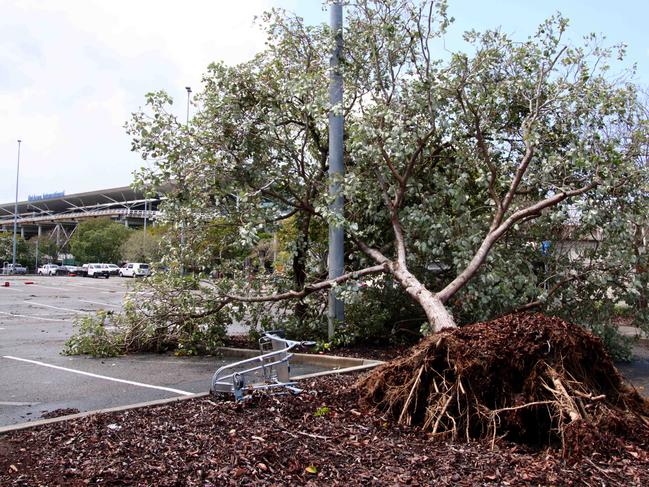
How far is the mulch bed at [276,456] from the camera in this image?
13.5 feet

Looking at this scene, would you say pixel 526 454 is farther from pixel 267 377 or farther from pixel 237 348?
pixel 237 348

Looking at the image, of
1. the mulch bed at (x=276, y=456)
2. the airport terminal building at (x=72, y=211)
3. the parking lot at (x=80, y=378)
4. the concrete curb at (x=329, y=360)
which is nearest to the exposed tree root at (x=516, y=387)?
the mulch bed at (x=276, y=456)

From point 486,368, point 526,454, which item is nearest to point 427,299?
point 486,368

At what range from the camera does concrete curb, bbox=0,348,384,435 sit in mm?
5438

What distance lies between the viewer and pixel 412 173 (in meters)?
10.2

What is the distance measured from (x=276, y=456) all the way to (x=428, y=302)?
12.9 ft

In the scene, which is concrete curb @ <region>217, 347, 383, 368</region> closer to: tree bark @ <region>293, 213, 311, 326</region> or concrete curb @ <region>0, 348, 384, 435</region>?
concrete curb @ <region>0, 348, 384, 435</region>

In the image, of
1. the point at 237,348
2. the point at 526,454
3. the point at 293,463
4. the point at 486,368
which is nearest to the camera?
the point at 293,463

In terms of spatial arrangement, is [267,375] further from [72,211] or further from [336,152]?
[72,211]

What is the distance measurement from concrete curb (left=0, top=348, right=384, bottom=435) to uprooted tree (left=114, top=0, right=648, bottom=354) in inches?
35.7

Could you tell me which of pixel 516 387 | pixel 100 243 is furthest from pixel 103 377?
pixel 100 243

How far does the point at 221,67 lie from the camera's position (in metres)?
11.0

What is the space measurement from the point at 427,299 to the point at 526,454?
342 cm

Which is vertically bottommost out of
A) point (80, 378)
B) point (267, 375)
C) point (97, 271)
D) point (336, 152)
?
point (80, 378)
